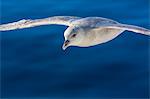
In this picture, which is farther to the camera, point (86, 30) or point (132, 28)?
point (86, 30)

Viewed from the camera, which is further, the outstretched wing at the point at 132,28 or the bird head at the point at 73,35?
the bird head at the point at 73,35

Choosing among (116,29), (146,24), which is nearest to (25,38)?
(146,24)

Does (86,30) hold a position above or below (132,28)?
above

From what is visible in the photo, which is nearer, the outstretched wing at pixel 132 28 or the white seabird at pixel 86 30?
the outstretched wing at pixel 132 28

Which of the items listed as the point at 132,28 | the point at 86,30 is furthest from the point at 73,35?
the point at 132,28

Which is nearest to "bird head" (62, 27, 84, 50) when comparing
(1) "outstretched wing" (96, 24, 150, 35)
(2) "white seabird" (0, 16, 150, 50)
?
(2) "white seabird" (0, 16, 150, 50)

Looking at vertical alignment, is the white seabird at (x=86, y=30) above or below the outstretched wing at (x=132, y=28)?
above

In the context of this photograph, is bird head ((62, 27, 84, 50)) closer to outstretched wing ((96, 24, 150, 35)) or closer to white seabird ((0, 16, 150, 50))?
white seabird ((0, 16, 150, 50))

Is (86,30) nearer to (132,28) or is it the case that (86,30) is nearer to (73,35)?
(73,35)

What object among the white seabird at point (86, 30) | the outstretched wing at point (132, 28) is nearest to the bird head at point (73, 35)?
the white seabird at point (86, 30)

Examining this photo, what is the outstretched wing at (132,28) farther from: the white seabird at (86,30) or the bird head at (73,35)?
the bird head at (73,35)

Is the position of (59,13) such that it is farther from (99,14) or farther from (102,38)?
(102,38)

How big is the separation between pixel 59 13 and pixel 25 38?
797mm

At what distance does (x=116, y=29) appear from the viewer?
6367 mm
